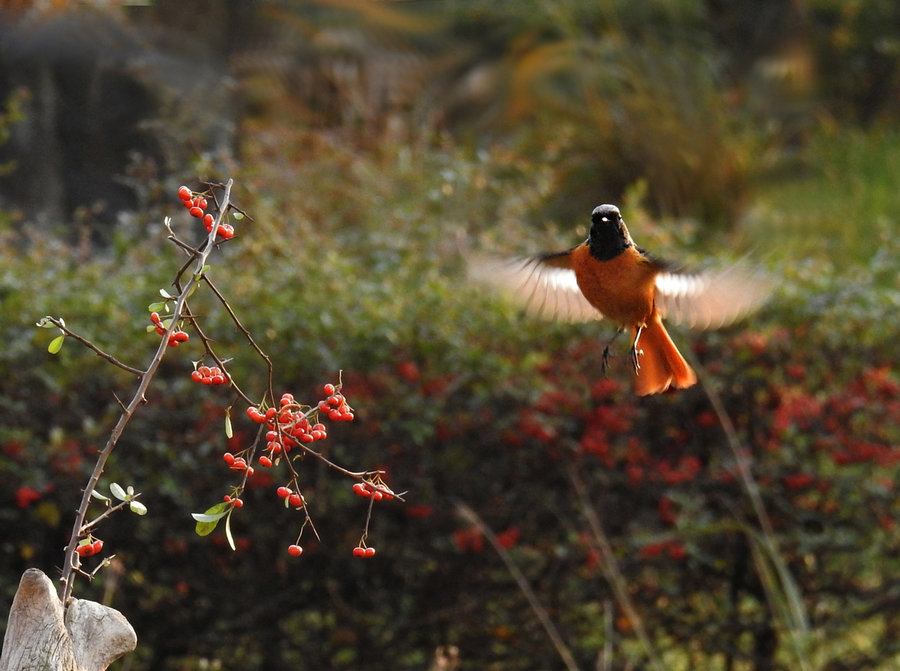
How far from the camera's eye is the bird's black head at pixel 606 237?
1790 millimetres

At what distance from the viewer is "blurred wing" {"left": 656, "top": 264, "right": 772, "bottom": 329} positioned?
180cm

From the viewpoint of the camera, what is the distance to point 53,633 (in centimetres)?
111

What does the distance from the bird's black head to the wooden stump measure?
931 mm

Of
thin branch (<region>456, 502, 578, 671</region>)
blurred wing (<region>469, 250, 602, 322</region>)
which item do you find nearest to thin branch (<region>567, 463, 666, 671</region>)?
thin branch (<region>456, 502, 578, 671</region>)

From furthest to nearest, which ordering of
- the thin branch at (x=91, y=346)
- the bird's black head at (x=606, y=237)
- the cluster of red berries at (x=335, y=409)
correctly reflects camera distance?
the bird's black head at (x=606, y=237) → the cluster of red berries at (x=335, y=409) → the thin branch at (x=91, y=346)

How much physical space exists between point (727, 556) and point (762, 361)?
589 mm

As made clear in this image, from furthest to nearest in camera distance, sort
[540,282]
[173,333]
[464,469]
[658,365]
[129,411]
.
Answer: [464,469], [540,282], [658,365], [173,333], [129,411]

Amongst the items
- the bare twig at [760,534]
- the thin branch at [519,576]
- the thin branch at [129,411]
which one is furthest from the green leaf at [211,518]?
the bare twig at [760,534]

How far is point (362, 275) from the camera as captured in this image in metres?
3.97

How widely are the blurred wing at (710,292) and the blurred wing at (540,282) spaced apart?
22 cm

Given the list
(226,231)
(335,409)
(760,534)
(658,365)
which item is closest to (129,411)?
(226,231)

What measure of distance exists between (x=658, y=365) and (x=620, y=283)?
0.58 ft

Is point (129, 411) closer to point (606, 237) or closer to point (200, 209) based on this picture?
point (200, 209)

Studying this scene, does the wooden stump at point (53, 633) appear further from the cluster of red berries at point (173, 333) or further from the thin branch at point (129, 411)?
the cluster of red berries at point (173, 333)
